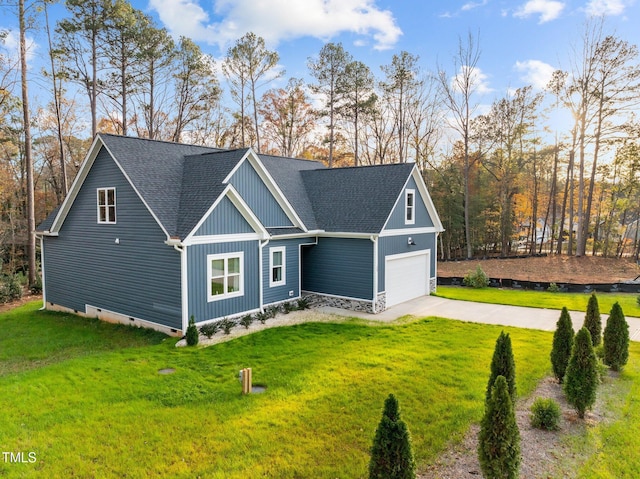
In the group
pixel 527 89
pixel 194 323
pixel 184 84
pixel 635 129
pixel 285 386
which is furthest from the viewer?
pixel 527 89

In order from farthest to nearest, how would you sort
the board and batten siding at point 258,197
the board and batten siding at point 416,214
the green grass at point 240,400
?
the board and batten siding at point 416,214 < the board and batten siding at point 258,197 < the green grass at point 240,400

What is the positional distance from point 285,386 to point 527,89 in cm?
2983

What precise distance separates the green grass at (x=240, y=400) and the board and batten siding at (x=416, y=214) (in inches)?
190

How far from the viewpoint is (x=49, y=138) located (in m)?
26.8

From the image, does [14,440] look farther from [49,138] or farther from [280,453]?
[49,138]

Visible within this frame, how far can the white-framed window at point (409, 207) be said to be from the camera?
15588 millimetres

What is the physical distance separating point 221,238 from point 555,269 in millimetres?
20914

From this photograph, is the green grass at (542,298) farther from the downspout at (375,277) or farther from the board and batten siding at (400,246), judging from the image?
the downspout at (375,277)

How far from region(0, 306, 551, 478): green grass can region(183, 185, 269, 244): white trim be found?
2890mm

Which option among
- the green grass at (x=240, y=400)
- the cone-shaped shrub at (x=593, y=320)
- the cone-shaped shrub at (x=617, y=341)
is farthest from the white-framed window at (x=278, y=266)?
the cone-shaped shrub at (x=617, y=341)

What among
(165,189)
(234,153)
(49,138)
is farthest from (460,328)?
(49,138)

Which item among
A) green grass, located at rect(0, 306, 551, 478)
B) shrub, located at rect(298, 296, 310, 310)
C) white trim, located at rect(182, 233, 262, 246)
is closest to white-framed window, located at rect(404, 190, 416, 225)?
shrub, located at rect(298, 296, 310, 310)

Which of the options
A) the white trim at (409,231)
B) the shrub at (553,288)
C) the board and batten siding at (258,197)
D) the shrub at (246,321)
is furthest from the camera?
the shrub at (553,288)

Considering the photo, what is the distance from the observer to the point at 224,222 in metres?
11.7
